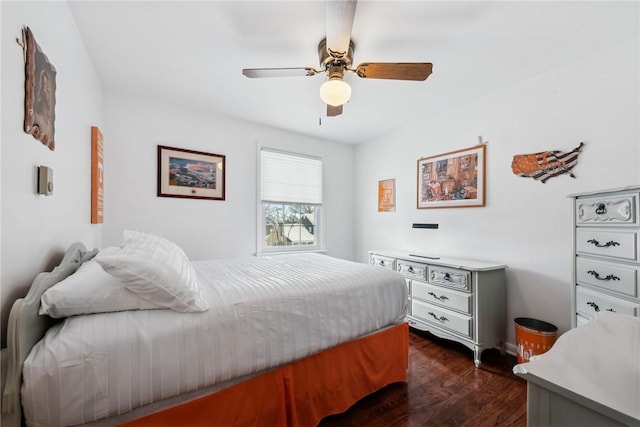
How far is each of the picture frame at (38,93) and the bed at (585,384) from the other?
192 cm

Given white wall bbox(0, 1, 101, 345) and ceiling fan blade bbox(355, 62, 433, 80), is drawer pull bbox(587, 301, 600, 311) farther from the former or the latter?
white wall bbox(0, 1, 101, 345)

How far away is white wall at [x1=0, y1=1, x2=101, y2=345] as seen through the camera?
93cm

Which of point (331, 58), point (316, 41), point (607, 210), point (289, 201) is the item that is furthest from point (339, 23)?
point (289, 201)

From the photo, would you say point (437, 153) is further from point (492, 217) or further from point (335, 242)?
point (335, 242)

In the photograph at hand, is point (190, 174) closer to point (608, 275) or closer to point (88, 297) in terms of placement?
point (88, 297)

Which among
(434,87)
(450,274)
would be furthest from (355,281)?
(434,87)

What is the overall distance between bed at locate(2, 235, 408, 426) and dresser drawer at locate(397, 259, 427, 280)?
883mm

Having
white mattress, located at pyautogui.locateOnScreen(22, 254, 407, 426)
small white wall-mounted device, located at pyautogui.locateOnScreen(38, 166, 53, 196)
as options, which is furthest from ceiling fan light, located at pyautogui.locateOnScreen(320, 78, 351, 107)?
small white wall-mounted device, located at pyautogui.locateOnScreen(38, 166, 53, 196)

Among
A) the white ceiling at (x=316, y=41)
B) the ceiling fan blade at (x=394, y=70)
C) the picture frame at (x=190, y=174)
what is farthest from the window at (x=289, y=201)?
the ceiling fan blade at (x=394, y=70)

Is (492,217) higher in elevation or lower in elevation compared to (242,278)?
higher

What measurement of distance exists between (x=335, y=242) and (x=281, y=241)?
3.08 feet

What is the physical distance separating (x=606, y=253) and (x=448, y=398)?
134 centimetres

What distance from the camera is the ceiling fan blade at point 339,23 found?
1.24 meters

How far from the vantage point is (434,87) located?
7.97 ft
